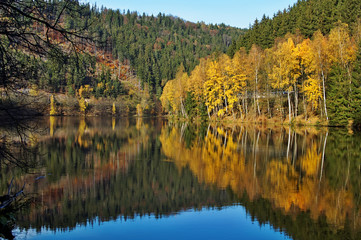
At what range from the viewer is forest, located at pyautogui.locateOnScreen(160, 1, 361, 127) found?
1551 inches

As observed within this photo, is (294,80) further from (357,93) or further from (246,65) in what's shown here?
(246,65)

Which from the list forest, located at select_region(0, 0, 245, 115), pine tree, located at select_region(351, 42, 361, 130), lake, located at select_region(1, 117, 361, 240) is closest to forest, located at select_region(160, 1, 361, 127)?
pine tree, located at select_region(351, 42, 361, 130)

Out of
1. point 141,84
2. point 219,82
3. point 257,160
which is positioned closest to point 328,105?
point 219,82

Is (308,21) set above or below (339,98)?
above

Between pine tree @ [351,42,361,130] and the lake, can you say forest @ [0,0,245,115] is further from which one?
pine tree @ [351,42,361,130]

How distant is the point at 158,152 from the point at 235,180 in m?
9.91

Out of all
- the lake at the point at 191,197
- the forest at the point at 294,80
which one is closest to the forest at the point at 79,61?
the lake at the point at 191,197

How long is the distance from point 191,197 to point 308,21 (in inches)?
2516

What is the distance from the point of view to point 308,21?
6544cm

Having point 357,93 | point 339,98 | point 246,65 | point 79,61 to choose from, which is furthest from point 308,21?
point 79,61

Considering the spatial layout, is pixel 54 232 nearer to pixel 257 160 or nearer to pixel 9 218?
pixel 9 218

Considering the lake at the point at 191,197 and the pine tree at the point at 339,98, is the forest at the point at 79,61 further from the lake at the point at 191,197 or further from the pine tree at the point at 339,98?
the pine tree at the point at 339,98

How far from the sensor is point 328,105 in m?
40.8

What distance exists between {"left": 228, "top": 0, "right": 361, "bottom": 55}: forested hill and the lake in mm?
45769
